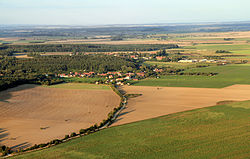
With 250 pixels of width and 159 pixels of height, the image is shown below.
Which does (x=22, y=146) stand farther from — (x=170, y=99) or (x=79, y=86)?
(x=79, y=86)

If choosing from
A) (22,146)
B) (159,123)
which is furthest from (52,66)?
(22,146)

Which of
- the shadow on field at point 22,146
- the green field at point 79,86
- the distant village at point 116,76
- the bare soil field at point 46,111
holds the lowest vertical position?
the shadow on field at point 22,146

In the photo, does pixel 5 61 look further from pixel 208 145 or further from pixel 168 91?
pixel 208 145

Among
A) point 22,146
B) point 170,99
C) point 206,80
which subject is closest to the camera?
point 22,146

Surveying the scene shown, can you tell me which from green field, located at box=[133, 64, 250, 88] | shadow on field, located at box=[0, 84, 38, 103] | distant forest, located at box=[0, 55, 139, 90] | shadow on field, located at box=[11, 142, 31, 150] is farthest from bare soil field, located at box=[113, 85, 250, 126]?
distant forest, located at box=[0, 55, 139, 90]

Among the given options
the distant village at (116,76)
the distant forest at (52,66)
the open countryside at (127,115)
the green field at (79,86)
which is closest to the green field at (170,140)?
the open countryside at (127,115)

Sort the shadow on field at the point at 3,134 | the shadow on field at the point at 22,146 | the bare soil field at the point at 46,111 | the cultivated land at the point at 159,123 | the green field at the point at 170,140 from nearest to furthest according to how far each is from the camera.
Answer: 1. the green field at the point at 170,140
2. the cultivated land at the point at 159,123
3. the shadow on field at the point at 22,146
4. the shadow on field at the point at 3,134
5. the bare soil field at the point at 46,111

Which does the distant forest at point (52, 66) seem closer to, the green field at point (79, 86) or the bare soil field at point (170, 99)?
the green field at point (79, 86)

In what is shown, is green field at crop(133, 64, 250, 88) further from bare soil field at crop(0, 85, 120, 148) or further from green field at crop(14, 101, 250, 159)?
green field at crop(14, 101, 250, 159)
